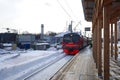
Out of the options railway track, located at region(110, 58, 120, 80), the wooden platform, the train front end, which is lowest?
railway track, located at region(110, 58, 120, 80)

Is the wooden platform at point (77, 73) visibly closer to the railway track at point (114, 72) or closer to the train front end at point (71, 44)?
the railway track at point (114, 72)

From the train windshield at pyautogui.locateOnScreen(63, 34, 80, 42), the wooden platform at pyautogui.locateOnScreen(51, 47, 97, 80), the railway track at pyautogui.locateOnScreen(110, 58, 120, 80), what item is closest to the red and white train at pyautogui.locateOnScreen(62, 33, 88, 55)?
the train windshield at pyautogui.locateOnScreen(63, 34, 80, 42)

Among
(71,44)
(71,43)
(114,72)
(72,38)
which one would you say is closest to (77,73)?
(114,72)

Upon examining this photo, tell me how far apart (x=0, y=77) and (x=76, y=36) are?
22.0 m

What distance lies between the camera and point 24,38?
68500 millimetres

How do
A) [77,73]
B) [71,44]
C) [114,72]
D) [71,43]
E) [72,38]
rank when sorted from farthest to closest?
1. [72,38]
2. [71,43]
3. [71,44]
4. [114,72]
5. [77,73]

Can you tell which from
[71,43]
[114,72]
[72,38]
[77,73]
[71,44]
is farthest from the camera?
[72,38]

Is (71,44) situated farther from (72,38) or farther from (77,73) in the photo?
(77,73)

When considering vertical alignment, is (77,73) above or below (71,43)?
below

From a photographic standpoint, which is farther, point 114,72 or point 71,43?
point 71,43

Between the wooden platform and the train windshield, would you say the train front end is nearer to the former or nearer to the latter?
the train windshield

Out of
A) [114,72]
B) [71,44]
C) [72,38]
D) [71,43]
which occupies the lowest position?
[114,72]

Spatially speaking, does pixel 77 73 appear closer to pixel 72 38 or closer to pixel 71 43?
pixel 71 43

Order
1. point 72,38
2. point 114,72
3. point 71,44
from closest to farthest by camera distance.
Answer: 1. point 114,72
2. point 71,44
3. point 72,38
